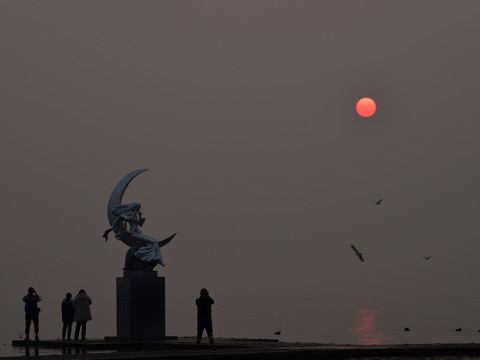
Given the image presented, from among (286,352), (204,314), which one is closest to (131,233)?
(204,314)

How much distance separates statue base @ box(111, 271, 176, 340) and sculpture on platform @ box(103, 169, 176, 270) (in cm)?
→ 42

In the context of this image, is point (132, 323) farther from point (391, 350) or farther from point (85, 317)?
point (391, 350)

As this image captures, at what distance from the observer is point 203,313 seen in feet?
104

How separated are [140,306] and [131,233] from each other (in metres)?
2.69

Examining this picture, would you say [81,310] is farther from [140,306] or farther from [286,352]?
[286,352]

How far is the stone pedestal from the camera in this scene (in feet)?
129

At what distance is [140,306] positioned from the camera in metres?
39.4

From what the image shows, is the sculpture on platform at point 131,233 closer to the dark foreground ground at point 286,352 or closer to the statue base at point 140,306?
the statue base at point 140,306

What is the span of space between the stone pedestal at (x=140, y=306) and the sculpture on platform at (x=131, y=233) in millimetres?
418

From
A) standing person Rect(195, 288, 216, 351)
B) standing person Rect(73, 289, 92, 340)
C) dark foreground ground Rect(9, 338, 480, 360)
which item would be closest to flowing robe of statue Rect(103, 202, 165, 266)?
standing person Rect(73, 289, 92, 340)

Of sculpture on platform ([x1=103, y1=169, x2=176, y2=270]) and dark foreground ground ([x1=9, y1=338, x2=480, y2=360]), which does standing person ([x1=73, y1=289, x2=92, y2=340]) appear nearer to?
sculpture on platform ([x1=103, y1=169, x2=176, y2=270])

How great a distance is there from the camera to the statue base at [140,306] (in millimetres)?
39281

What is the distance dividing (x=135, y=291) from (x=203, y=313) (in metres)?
8.09

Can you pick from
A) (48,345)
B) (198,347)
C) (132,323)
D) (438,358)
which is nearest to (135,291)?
(132,323)
